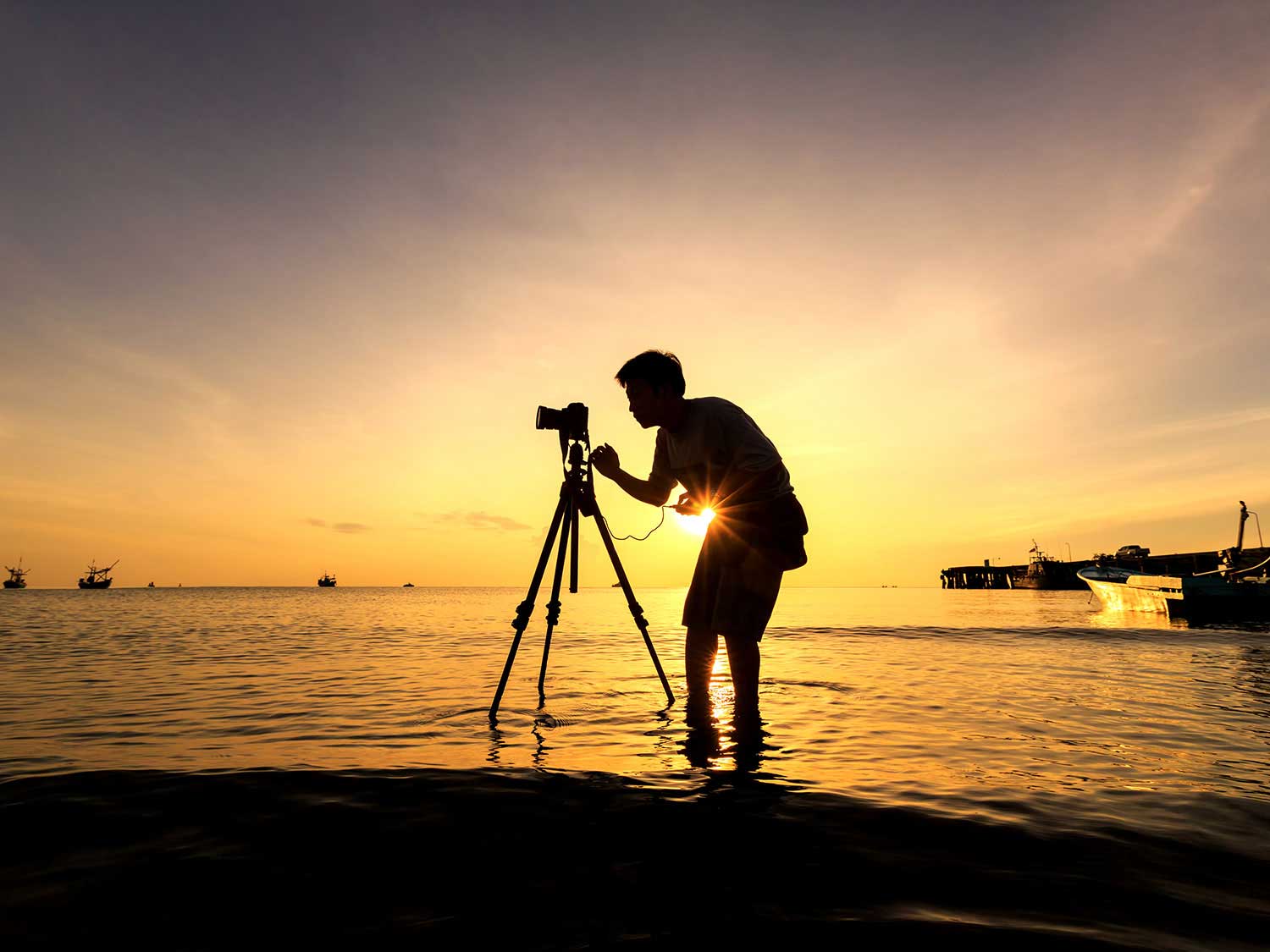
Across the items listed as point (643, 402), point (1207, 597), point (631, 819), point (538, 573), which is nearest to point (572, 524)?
point (538, 573)

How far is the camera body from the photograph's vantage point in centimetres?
511

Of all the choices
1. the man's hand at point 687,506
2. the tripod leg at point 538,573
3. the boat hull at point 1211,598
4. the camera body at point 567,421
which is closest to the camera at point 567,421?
the camera body at point 567,421

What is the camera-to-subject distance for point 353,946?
192cm

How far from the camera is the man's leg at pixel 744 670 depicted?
4.55 m

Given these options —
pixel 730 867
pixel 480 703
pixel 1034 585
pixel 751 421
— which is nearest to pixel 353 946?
pixel 730 867

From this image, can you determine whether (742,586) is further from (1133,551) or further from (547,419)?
(1133,551)

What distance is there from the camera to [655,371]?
4645 millimetres

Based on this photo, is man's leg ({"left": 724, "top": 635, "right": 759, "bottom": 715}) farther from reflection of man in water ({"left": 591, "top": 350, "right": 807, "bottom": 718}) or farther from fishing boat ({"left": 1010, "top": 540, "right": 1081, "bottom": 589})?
fishing boat ({"left": 1010, "top": 540, "right": 1081, "bottom": 589})

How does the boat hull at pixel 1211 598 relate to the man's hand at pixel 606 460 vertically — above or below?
below

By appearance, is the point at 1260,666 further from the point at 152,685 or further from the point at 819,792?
the point at 152,685

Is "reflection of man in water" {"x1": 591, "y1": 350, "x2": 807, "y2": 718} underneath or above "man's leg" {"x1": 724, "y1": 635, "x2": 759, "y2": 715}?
above

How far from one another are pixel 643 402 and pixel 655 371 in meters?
0.25

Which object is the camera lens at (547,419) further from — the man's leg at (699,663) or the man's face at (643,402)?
the man's leg at (699,663)

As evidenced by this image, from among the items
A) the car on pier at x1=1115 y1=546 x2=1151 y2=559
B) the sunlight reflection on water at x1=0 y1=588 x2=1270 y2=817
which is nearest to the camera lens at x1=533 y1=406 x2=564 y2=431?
the sunlight reflection on water at x1=0 y1=588 x2=1270 y2=817
